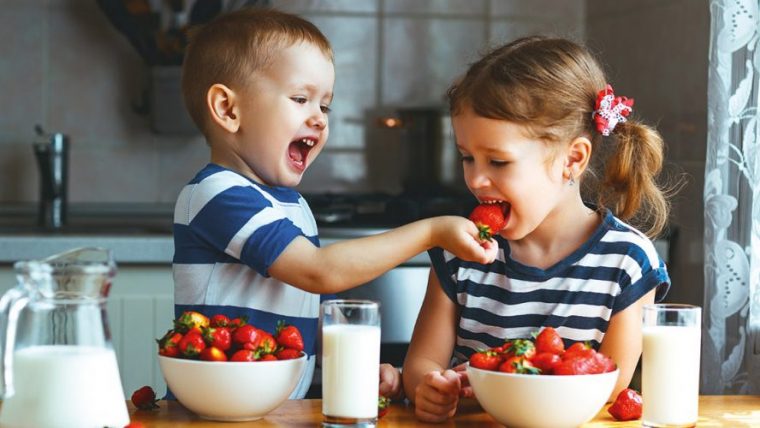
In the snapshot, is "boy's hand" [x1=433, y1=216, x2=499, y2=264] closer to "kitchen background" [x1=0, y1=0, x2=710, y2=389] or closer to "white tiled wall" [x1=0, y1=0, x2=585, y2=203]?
"kitchen background" [x1=0, y1=0, x2=710, y2=389]

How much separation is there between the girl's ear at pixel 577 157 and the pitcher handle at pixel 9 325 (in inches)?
31.6

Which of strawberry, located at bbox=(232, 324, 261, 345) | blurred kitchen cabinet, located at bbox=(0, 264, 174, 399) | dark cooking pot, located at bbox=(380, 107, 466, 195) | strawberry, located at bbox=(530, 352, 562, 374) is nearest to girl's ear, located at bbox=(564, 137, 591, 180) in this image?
strawberry, located at bbox=(530, 352, 562, 374)

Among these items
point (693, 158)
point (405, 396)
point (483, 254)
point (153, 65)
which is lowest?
point (405, 396)

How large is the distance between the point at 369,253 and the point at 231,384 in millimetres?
278

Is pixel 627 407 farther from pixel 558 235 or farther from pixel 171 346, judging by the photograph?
pixel 171 346

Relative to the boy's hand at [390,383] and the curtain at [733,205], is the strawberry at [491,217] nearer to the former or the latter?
the boy's hand at [390,383]

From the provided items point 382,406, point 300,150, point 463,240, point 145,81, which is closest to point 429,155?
point 145,81

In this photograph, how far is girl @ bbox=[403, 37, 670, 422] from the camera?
148cm

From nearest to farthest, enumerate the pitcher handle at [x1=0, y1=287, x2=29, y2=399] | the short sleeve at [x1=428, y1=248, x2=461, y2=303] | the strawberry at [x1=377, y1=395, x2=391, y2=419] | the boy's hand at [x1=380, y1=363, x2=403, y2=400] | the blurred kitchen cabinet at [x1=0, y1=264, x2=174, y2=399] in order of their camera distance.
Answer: the pitcher handle at [x1=0, y1=287, x2=29, y2=399], the strawberry at [x1=377, y1=395, x2=391, y2=419], the boy's hand at [x1=380, y1=363, x2=403, y2=400], the short sleeve at [x1=428, y1=248, x2=461, y2=303], the blurred kitchen cabinet at [x1=0, y1=264, x2=174, y2=399]

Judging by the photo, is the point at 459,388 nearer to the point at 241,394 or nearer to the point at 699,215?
the point at 241,394

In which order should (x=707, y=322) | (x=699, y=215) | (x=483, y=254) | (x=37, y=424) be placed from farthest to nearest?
(x=699, y=215)
(x=707, y=322)
(x=483, y=254)
(x=37, y=424)

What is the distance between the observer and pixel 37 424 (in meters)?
1.05

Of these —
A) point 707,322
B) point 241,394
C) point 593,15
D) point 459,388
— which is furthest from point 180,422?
point 593,15

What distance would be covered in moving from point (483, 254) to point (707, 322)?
2.63 ft
